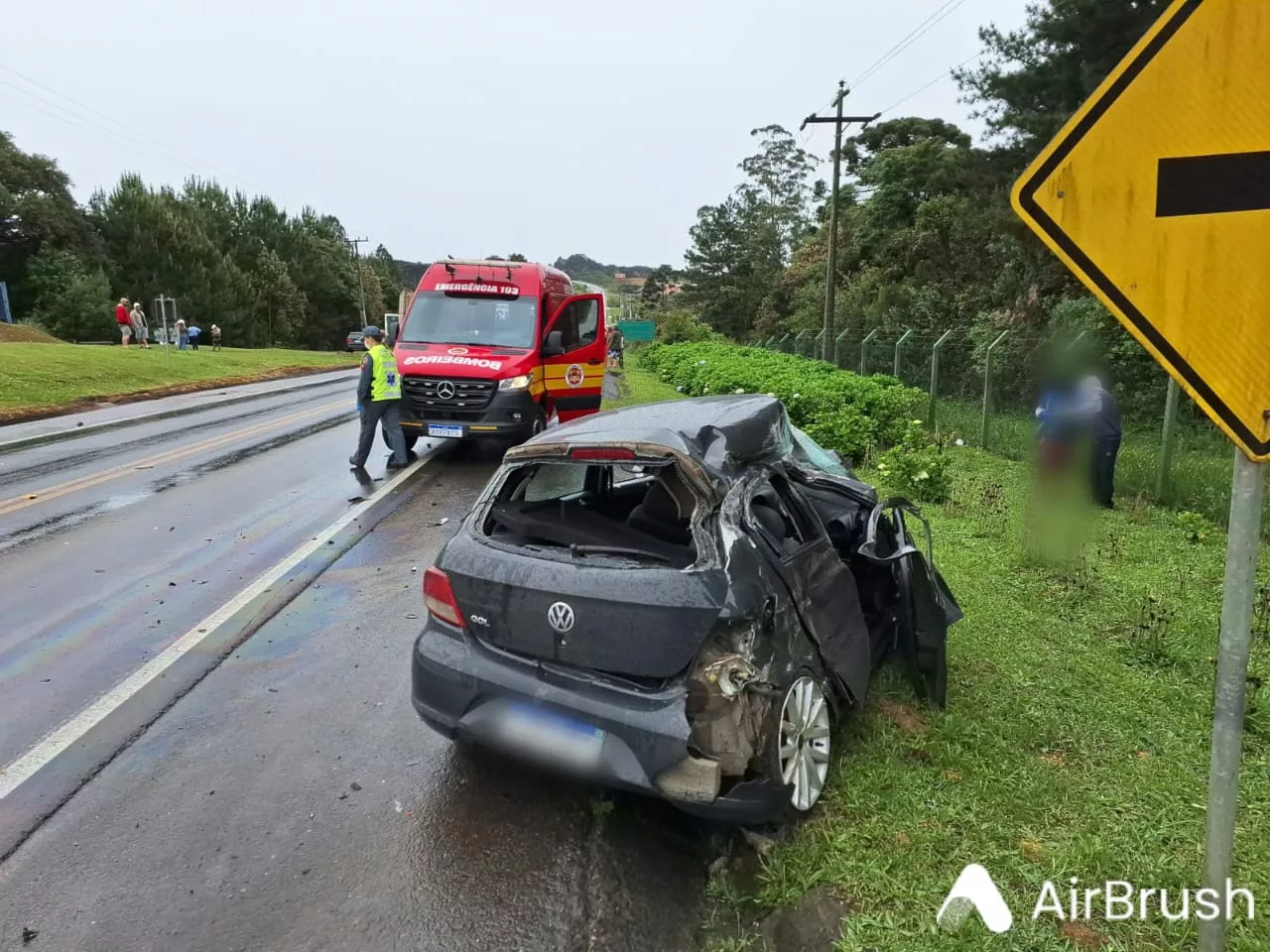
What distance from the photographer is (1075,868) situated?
2732 mm

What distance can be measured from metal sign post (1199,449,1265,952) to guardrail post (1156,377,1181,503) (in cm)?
719

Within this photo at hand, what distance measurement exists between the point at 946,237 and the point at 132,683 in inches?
1385

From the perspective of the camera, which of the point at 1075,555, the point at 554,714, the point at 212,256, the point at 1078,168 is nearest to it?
the point at 1078,168

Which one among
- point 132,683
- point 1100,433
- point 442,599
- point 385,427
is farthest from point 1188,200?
point 385,427

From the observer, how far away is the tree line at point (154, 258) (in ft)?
155

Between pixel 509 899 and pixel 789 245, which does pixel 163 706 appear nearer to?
pixel 509 899

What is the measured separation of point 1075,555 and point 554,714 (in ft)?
15.5

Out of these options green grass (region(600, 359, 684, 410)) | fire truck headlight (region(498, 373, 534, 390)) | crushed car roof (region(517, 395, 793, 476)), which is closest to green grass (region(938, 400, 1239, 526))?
crushed car roof (region(517, 395, 793, 476))

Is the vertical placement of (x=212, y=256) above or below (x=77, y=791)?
above

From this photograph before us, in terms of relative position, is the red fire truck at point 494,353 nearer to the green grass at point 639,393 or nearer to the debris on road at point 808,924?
the green grass at point 639,393

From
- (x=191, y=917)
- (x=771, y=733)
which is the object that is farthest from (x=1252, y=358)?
Result: (x=191, y=917)

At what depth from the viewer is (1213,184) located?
1734 mm

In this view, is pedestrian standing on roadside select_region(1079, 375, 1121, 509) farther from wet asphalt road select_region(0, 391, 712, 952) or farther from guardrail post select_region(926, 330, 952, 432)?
wet asphalt road select_region(0, 391, 712, 952)

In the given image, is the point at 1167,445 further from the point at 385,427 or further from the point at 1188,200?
the point at 385,427
